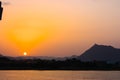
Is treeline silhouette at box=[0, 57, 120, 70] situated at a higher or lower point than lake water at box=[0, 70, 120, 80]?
higher

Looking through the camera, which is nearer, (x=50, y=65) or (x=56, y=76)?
(x=56, y=76)

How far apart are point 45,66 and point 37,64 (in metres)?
3.43

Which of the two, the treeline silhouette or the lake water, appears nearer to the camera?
the lake water

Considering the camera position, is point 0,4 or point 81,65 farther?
point 81,65

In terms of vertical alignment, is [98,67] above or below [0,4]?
above

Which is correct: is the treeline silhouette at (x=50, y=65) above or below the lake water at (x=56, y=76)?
above

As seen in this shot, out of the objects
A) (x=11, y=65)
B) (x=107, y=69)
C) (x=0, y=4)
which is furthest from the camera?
(x=107, y=69)

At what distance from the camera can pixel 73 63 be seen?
144 metres

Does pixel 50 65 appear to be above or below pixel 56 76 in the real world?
above

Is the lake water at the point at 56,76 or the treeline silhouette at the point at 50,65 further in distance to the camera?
the treeline silhouette at the point at 50,65

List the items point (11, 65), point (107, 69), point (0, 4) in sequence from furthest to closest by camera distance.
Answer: point (107, 69)
point (11, 65)
point (0, 4)

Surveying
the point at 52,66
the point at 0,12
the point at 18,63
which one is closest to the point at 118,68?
the point at 52,66

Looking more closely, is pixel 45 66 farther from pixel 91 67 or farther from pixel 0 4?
pixel 0 4

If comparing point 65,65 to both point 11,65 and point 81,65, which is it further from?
point 11,65
